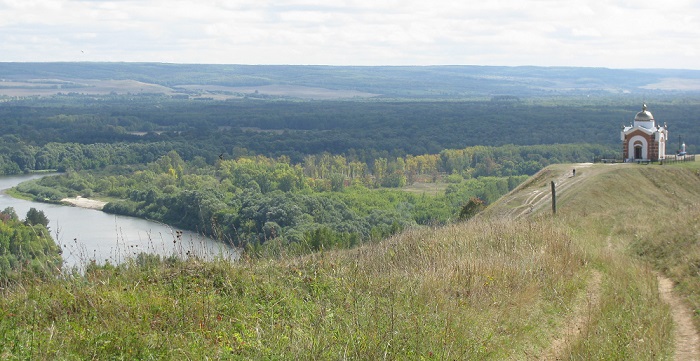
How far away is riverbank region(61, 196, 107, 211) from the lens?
67781 millimetres

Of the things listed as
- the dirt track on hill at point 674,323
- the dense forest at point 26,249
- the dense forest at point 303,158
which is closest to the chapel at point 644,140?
the dense forest at point 303,158

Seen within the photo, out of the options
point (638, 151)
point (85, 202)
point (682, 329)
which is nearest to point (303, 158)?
point (85, 202)

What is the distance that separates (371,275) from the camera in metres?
9.02

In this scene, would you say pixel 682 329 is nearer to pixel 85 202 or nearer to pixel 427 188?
pixel 85 202

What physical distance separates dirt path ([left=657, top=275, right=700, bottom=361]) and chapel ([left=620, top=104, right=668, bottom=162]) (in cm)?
3314

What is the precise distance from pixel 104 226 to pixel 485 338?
42.8 meters

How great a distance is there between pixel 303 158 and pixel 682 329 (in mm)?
95740

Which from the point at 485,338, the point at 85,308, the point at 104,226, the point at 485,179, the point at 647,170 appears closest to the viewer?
the point at 85,308

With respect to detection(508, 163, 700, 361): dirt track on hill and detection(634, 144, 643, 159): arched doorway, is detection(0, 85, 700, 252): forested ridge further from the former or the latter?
detection(508, 163, 700, 361): dirt track on hill

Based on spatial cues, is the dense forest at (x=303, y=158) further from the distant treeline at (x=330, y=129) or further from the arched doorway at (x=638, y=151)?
the arched doorway at (x=638, y=151)

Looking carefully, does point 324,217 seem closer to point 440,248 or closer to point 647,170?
point 647,170

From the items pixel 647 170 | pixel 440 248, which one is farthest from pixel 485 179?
pixel 440 248

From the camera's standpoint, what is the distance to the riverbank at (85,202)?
222 ft

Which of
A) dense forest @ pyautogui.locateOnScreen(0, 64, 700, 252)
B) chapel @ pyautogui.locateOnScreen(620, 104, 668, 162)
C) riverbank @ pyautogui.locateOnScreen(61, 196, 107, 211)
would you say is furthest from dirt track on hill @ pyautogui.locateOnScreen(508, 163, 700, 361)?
riverbank @ pyautogui.locateOnScreen(61, 196, 107, 211)
